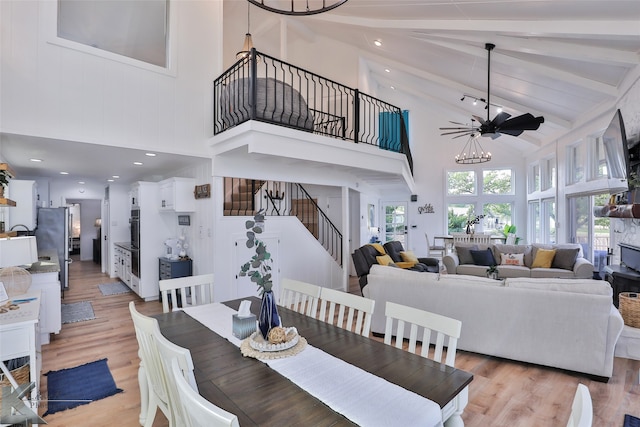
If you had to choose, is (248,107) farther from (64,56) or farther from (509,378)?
(509,378)

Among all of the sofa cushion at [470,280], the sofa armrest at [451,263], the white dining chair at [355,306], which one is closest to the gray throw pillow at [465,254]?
the sofa armrest at [451,263]

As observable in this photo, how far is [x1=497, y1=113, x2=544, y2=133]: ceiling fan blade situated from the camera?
4465 millimetres

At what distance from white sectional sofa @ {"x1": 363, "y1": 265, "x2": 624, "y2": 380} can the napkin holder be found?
2299 millimetres

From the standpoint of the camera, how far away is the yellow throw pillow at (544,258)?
20.3ft

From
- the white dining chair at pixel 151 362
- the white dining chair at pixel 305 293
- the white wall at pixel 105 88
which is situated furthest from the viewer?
the white wall at pixel 105 88

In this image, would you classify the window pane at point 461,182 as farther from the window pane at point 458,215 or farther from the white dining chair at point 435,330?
the white dining chair at point 435,330

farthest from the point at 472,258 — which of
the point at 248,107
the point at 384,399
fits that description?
the point at 384,399

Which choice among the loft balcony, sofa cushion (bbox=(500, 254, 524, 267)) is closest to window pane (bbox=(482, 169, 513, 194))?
sofa cushion (bbox=(500, 254, 524, 267))

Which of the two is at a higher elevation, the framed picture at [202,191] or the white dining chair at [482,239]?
the framed picture at [202,191]

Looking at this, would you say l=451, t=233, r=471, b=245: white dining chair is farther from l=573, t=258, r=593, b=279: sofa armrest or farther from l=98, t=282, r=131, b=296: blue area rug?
l=98, t=282, r=131, b=296: blue area rug

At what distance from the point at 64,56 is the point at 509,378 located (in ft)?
19.0

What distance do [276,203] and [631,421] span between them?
18.0 feet

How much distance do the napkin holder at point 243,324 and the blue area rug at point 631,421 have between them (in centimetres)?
281

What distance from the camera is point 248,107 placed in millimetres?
4047
